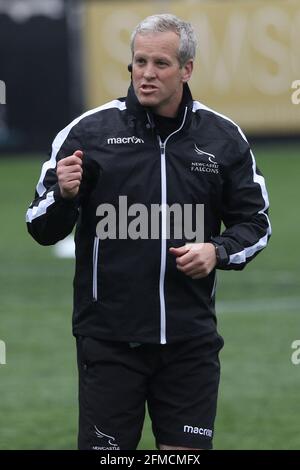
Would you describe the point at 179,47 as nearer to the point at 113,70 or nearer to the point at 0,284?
the point at 0,284

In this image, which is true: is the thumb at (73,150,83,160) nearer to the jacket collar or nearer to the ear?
the jacket collar

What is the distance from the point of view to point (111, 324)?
545cm

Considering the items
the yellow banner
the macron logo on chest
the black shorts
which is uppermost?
the yellow banner

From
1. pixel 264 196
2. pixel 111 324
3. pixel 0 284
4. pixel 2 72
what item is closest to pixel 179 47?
pixel 264 196

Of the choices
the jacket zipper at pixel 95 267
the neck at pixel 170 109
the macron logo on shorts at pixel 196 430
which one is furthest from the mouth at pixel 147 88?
the macron logo on shorts at pixel 196 430

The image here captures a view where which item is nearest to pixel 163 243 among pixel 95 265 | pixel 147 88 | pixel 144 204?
pixel 144 204

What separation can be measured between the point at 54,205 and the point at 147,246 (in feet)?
1.46

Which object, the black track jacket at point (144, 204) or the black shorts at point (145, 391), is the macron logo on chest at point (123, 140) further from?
the black shorts at point (145, 391)

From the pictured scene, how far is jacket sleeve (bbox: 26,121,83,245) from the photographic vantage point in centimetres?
529

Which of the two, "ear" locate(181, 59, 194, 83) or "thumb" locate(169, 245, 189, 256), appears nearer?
"thumb" locate(169, 245, 189, 256)

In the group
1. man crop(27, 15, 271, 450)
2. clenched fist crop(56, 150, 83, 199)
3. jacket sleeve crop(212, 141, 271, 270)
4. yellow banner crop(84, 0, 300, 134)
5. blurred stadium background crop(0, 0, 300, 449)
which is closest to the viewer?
clenched fist crop(56, 150, 83, 199)

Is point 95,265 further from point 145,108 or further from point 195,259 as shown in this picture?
point 145,108

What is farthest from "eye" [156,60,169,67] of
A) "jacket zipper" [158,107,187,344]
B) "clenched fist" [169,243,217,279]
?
"clenched fist" [169,243,217,279]

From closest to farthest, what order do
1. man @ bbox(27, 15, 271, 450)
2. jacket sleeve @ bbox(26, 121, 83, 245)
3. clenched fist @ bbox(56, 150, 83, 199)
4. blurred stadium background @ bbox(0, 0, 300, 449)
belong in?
clenched fist @ bbox(56, 150, 83, 199)
jacket sleeve @ bbox(26, 121, 83, 245)
man @ bbox(27, 15, 271, 450)
blurred stadium background @ bbox(0, 0, 300, 449)
